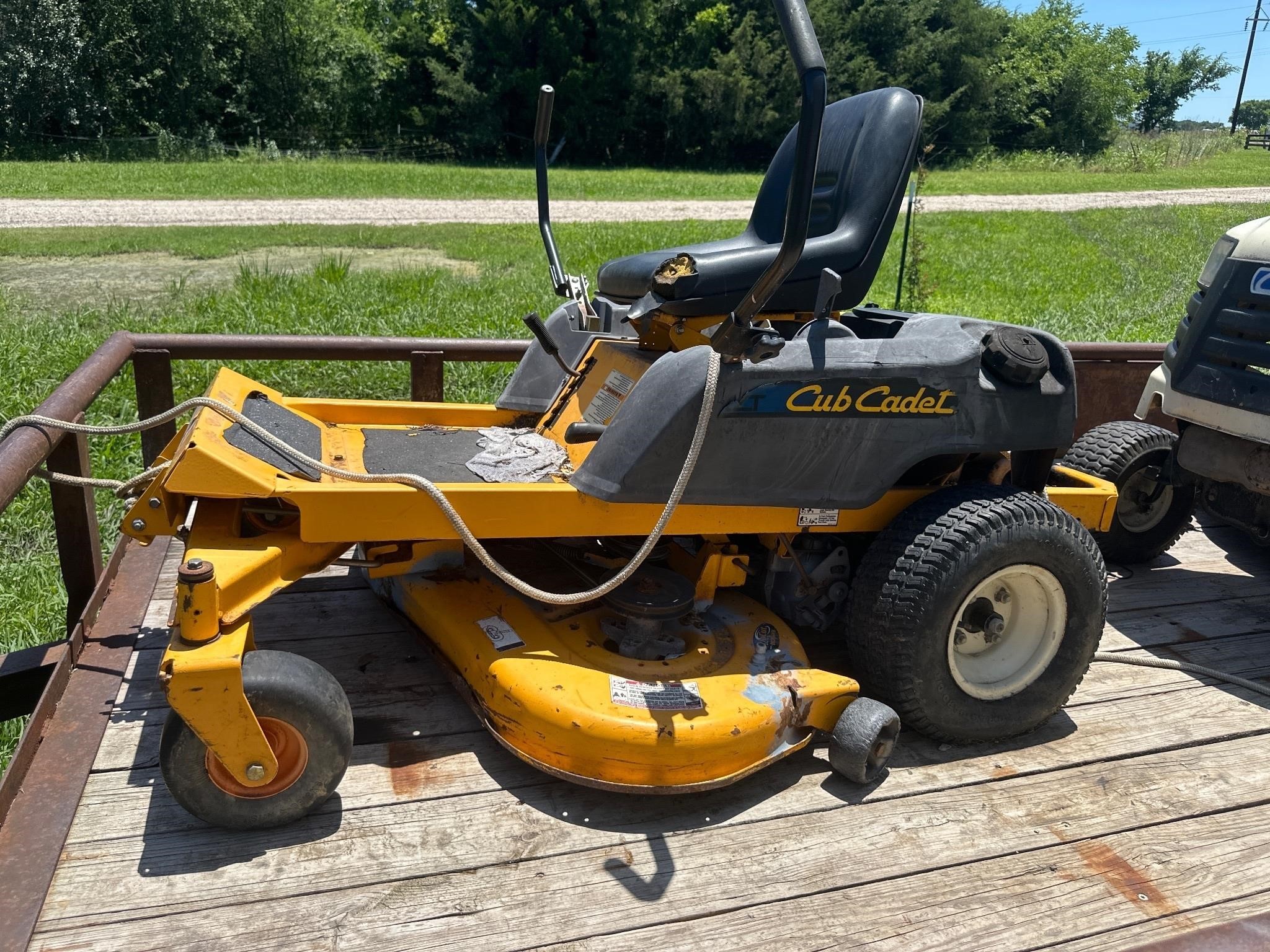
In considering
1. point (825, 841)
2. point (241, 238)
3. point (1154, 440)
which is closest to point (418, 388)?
point (825, 841)

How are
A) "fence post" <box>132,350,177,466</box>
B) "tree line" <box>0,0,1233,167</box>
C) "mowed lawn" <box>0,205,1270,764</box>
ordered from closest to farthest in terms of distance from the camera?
"fence post" <box>132,350,177,466</box> → "mowed lawn" <box>0,205,1270,764</box> → "tree line" <box>0,0,1233,167</box>

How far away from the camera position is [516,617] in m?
2.83

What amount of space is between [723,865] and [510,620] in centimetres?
83

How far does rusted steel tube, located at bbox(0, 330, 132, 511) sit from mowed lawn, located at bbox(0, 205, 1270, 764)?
41.7 inches

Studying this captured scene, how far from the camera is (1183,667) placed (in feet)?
11.1

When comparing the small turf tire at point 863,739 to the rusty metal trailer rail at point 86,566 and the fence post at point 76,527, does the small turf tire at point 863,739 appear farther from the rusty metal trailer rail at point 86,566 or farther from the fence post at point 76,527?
the fence post at point 76,527

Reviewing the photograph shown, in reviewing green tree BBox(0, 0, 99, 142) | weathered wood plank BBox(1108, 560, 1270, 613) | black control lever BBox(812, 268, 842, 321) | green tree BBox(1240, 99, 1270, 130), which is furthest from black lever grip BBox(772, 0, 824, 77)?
green tree BBox(1240, 99, 1270, 130)

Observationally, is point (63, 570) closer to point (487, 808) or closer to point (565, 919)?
point (487, 808)

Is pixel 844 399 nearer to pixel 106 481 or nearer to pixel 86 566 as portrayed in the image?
pixel 106 481

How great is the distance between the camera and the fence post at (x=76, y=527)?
2934 millimetres

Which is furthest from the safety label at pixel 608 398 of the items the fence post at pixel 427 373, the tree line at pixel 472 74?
the tree line at pixel 472 74

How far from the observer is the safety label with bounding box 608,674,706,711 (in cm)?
253

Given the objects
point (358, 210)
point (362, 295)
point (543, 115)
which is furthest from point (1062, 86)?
point (543, 115)

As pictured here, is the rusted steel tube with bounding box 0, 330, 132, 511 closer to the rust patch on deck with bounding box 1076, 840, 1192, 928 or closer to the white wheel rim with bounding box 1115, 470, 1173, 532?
the rust patch on deck with bounding box 1076, 840, 1192, 928
